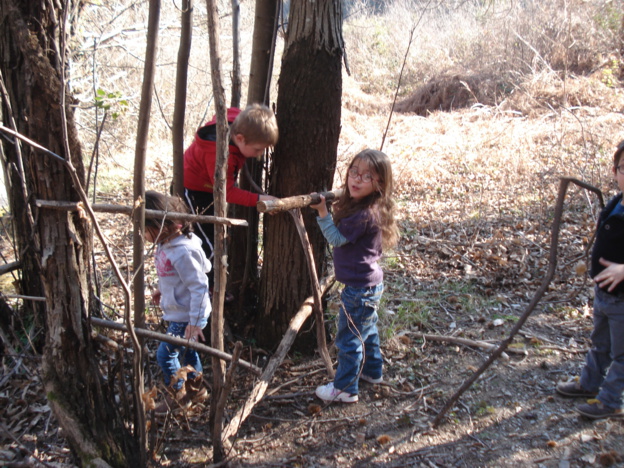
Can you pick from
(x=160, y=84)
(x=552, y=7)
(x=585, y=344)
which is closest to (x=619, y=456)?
(x=585, y=344)

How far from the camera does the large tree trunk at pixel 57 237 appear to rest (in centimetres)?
173

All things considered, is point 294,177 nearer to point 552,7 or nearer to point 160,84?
point 160,84

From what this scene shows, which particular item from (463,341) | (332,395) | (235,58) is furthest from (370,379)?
(235,58)

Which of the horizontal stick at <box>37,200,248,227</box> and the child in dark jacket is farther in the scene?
the child in dark jacket

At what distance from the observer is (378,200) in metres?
2.75

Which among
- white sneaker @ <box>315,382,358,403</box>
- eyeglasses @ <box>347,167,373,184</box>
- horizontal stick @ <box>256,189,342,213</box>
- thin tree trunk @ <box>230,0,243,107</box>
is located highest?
thin tree trunk @ <box>230,0,243,107</box>

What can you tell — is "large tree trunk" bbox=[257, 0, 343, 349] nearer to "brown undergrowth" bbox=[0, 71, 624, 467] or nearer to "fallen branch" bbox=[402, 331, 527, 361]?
"brown undergrowth" bbox=[0, 71, 624, 467]

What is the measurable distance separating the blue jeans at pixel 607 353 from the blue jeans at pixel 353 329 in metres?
1.23

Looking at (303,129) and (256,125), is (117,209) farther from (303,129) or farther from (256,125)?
(303,129)

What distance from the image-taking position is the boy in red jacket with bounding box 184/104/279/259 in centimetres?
273

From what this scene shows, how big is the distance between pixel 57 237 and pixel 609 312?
108 inches

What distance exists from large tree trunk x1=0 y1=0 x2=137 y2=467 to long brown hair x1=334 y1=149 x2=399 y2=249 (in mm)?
1384

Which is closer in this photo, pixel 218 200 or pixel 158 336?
pixel 218 200

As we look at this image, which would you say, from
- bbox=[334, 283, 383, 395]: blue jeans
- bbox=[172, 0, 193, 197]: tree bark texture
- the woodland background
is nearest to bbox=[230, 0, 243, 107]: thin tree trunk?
the woodland background
